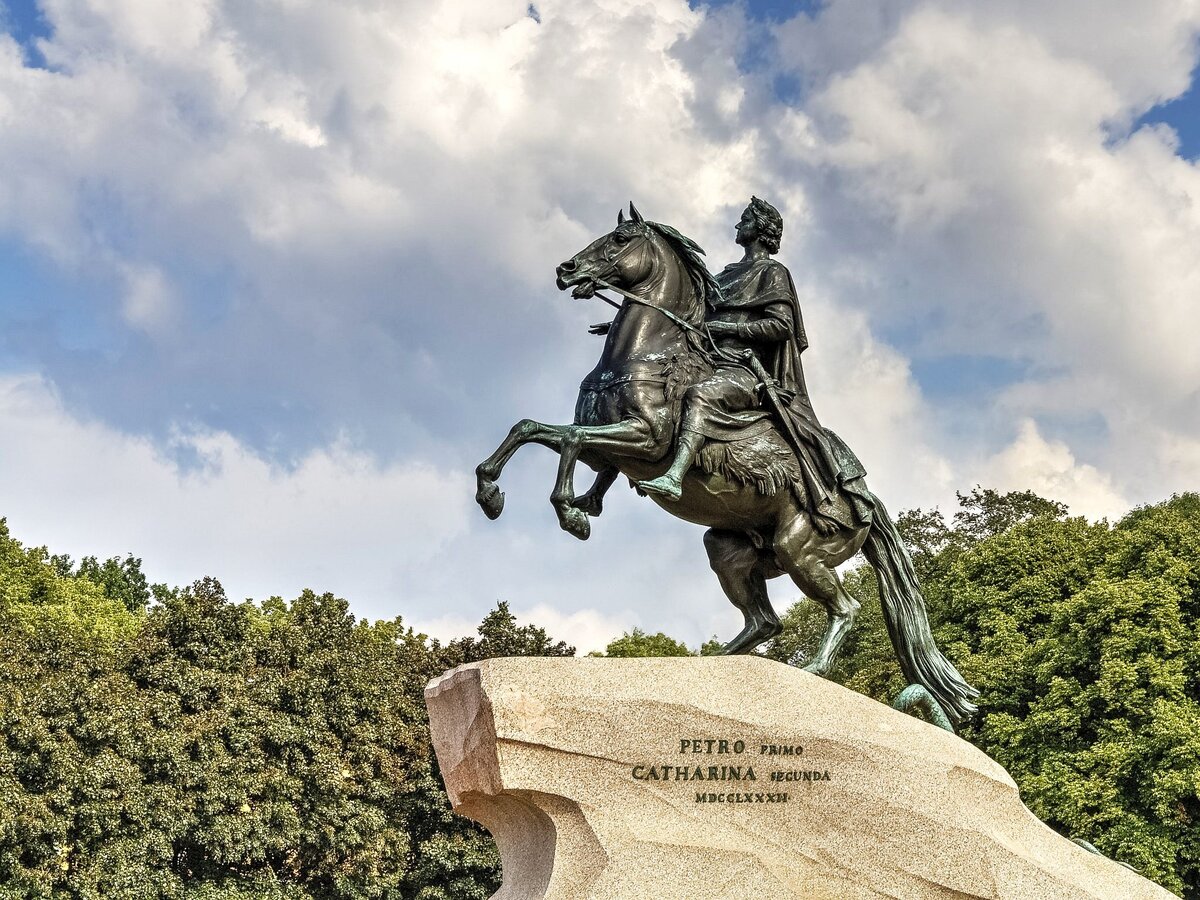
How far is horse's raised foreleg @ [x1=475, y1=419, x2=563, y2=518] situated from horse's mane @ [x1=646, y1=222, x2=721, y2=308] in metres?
2.06

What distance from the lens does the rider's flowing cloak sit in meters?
10.2

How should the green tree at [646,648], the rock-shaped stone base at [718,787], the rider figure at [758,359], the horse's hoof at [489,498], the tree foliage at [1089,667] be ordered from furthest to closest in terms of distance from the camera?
the green tree at [646,648] < the tree foliage at [1089,667] < the rider figure at [758,359] < the horse's hoof at [489,498] < the rock-shaped stone base at [718,787]

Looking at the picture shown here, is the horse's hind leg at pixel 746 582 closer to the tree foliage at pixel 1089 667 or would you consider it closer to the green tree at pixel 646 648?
the tree foliage at pixel 1089 667

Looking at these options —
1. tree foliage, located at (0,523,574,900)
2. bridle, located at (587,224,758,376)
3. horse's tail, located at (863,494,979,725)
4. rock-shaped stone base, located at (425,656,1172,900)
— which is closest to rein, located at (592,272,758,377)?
bridle, located at (587,224,758,376)

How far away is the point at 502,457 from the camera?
9.10 m

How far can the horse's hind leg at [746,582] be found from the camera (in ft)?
34.3

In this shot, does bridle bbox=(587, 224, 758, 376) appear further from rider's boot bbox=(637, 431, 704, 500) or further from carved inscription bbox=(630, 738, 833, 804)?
carved inscription bbox=(630, 738, 833, 804)

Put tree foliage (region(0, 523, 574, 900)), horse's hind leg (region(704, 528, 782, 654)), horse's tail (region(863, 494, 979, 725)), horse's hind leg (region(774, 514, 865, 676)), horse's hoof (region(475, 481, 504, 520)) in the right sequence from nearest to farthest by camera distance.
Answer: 1. horse's hoof (region(475, 481, 504, 520))
2. horse's hind leg (region(774, 514, 865, 676))
3. horse's hind leg (region(704, 528, 782, 654))
4. horse's tail (region(863, 494, 979, 725))
5. tree foliage (region(0, 523, 574, 900))

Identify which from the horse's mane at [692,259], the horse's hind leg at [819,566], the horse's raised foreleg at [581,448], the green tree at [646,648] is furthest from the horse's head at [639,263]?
the green tree at [646,648]

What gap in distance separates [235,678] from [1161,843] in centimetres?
1607

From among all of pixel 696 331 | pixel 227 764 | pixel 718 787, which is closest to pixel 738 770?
pixel 718 787

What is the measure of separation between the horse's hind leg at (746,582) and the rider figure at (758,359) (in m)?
0.70

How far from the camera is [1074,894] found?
8.52m

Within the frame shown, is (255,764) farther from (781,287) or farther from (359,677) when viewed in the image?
(781,287)
